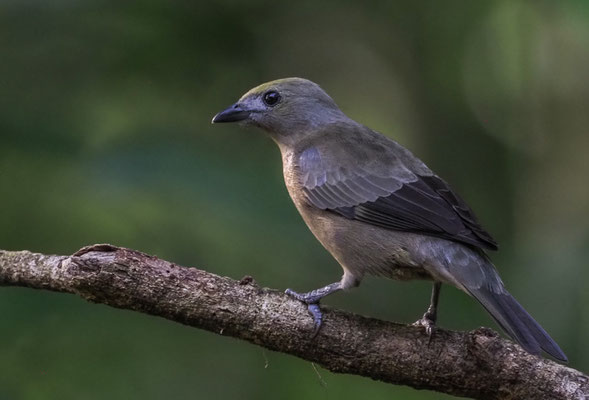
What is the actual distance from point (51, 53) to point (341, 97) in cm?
251

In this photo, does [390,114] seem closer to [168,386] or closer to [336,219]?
[336,219]

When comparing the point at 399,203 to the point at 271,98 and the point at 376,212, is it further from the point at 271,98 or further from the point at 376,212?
the point at 271,98

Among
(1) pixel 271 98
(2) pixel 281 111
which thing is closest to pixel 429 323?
(2) pixel 281 111

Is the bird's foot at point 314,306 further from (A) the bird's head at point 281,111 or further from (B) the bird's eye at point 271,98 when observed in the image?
(B) the bird's eye at point 271,98

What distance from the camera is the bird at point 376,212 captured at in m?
4.22

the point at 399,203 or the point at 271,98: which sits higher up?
the point at 271,98

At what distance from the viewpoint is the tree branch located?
3.67 metres

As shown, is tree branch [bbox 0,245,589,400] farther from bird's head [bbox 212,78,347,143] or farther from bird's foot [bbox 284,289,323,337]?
bird's head [bbox 212,78,347,143]

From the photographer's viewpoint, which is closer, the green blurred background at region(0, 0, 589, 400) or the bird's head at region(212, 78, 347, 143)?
the green blurred background at region(0, 0, 589, 400)

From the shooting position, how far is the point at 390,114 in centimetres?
669

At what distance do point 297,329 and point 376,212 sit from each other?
99 cm

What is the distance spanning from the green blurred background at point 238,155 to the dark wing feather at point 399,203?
0.35 m

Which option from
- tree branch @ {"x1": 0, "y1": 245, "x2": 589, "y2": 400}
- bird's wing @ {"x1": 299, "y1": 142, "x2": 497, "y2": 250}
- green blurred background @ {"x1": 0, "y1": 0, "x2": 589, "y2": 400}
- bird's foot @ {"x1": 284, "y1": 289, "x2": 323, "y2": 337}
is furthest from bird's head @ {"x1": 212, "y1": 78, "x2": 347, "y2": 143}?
tree branch @ {"x1": 0, "y1": 245, "x2": 589, "y2": 400}

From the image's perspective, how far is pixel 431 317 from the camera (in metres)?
4.41
